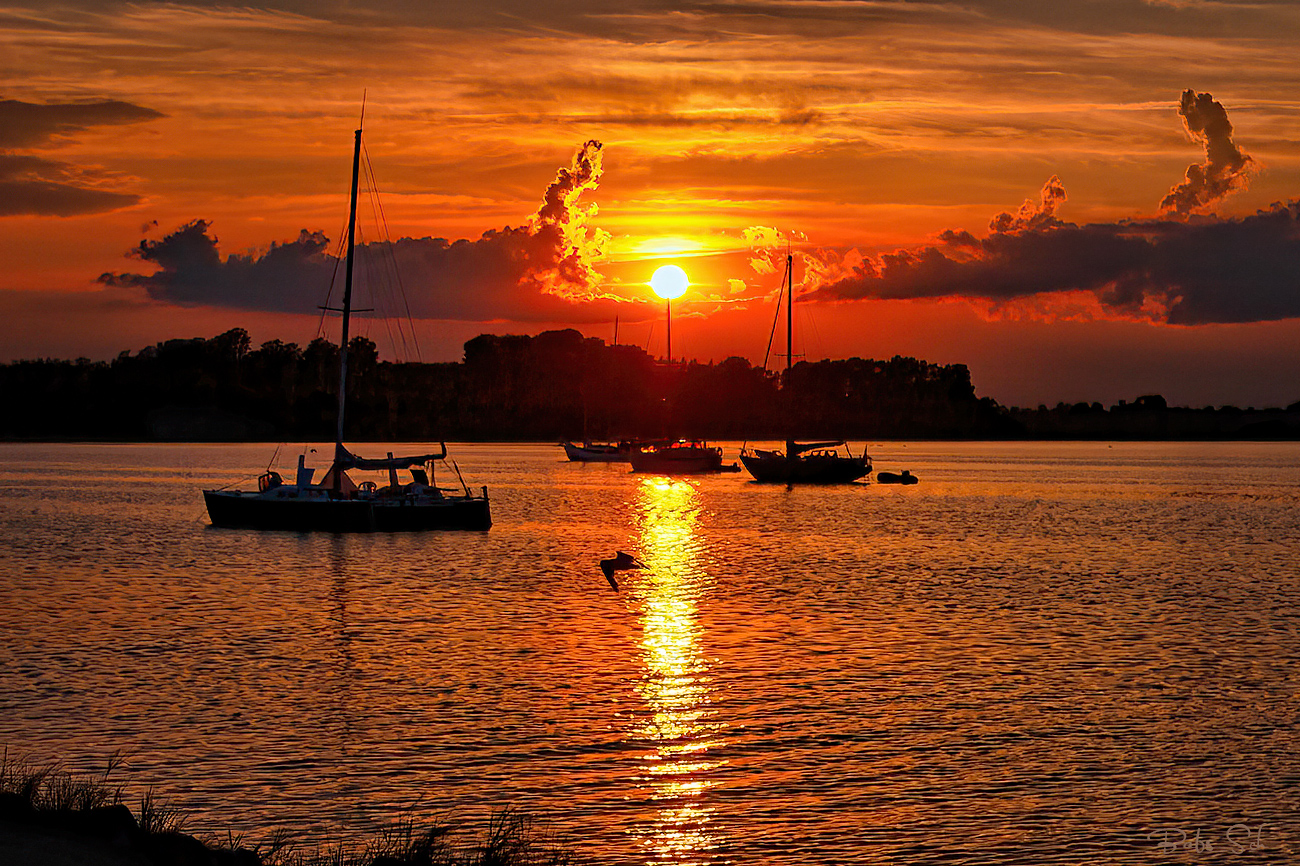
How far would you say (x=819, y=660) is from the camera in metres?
32.1

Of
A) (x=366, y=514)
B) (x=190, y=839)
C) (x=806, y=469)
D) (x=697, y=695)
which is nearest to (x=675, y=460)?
(x=806, y=469)

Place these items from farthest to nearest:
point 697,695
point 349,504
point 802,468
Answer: point 802,468 < point 349,504 < point 697,695

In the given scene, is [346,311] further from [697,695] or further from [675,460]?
[675,460]

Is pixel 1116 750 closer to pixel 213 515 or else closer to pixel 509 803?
pixel 509 803

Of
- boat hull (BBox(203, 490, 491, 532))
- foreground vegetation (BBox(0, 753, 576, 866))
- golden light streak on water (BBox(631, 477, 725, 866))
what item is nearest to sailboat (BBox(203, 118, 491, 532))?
boat hull (BBox(203, 490, 491, 532))

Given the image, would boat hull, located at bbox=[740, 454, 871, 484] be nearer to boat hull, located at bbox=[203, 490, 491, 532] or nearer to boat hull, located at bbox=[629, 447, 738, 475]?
boat hull, located at bbox=[629, 447, 738, 475]

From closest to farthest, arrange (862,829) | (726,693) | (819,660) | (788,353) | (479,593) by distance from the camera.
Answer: (862,829) → (726,693) → (819,660) → (479,593) → (788,353)

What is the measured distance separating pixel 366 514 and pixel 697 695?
43.4m

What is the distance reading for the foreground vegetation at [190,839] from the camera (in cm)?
1349

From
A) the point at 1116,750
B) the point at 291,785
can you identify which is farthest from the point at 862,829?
the point at 291,785

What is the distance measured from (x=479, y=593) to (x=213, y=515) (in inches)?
1359

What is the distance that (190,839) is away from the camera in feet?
45.7

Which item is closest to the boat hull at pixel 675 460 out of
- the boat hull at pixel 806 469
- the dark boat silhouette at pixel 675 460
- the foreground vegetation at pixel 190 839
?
the dark boat silhouette at pixel 675 460

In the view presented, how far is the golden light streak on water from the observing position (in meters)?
17.8
